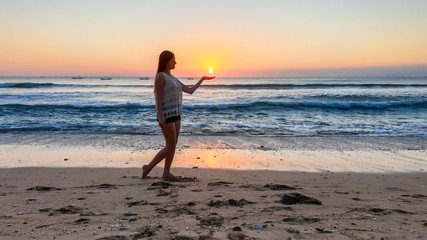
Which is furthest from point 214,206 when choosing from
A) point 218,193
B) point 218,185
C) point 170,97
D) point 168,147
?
point 170,97

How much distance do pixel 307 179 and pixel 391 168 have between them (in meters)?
1.89

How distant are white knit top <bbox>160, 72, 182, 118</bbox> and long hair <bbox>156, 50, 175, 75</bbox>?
115mm

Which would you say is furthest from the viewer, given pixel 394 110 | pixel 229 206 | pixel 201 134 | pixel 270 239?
pixel 394 110

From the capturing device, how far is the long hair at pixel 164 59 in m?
5.18

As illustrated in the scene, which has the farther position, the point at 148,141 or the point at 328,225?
the point at 148,141

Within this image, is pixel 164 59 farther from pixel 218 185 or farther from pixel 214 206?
pixel 214 206

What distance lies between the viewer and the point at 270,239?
294 cm

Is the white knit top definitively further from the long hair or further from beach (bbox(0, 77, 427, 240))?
beach (bbox(0, 77, 427, 240))

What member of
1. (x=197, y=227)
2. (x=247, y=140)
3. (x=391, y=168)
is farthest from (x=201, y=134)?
(x=197, y=227)

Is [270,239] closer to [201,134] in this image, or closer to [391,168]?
[391,168]

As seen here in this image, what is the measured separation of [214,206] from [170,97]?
1879 millimetres

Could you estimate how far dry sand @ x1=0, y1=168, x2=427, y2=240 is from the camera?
3111mm

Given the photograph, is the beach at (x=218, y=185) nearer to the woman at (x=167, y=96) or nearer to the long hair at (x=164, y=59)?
the woman at (x=167, y=96)

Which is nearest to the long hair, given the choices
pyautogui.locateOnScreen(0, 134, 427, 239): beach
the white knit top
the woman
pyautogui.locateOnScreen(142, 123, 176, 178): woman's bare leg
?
the woman
